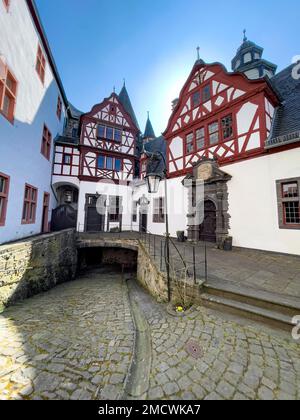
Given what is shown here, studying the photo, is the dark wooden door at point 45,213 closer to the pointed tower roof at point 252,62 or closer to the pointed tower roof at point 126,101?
the pointed tower roof at point 126,101

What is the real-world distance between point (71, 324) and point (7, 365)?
4.61 ft

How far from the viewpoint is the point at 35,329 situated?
348 centimetres

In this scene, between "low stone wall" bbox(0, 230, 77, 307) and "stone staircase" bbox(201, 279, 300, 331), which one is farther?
"low stone wall" bbox(0, 230, 77, 307)

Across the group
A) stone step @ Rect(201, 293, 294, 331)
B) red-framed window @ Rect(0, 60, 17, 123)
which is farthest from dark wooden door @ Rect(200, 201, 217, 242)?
red-framed window @ Rect(0, 60, 17, 123)

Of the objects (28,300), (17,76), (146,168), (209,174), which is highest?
(17,76)

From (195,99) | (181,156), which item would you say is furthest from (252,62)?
(181,156)

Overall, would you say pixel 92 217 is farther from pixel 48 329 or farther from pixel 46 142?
pixel 48 329

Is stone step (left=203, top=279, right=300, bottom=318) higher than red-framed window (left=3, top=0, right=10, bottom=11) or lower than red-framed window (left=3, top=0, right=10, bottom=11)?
lower

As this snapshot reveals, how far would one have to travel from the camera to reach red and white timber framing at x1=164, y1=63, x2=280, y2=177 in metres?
7.47

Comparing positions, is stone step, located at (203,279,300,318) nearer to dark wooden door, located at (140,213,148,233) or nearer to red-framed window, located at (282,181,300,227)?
red-framed window, located at (282,181,300,227)

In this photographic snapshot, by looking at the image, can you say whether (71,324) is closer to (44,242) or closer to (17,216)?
(44,242)

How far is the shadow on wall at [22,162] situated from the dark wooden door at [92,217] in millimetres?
3614

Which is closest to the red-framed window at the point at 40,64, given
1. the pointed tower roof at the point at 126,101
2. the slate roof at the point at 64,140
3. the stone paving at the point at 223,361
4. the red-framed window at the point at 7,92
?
the red-framed window at the point at 7,92
